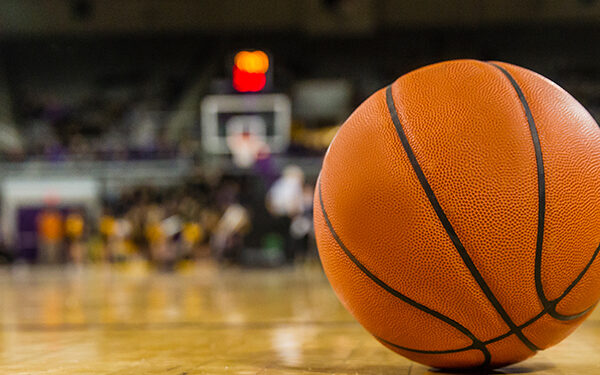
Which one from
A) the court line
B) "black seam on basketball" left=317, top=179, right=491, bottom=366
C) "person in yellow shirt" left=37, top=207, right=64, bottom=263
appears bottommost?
"person in yellow shirt" left=37, top=207, right=64, bottom=263

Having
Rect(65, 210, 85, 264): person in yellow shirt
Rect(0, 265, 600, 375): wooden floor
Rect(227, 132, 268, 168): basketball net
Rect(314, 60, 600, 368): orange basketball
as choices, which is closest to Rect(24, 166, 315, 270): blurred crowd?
Rect(65, 210, 85, 264): person in yellow shirt

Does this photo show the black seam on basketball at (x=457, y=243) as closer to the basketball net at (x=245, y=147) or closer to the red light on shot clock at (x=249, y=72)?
the red light on shot clock at (x=249, y=72)

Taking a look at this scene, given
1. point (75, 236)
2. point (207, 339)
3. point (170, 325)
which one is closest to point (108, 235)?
point (75, 236)

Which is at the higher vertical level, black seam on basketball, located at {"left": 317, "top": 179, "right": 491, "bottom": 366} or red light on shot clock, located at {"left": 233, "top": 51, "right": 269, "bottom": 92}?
red light on shot clock, located at {"left": 233, "top": 51, "right": 269, "bottom": 92}

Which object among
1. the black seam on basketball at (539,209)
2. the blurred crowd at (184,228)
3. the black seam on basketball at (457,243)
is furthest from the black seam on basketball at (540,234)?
the blurred crowd at (184,228)

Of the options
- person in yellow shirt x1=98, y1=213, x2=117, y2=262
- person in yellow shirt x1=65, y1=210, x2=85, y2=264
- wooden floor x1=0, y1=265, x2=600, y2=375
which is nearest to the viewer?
wooden floor x1=0, y1=265, x2=600, y2=375

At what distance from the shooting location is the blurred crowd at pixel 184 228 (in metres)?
13.5

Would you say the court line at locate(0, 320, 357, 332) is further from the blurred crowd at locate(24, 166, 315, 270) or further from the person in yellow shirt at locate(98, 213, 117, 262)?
the person in yellow shirt at locate(98, 213, 117, 262)

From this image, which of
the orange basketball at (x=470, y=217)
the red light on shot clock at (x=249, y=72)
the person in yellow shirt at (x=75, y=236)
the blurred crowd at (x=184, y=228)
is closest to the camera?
the orange basketball at (x=470, y=217)

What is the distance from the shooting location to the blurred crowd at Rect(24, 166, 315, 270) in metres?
13.5

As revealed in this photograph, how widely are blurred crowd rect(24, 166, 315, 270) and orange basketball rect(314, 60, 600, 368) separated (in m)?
9.64

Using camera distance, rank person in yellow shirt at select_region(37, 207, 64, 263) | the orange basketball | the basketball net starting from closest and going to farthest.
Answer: the orange basketball, the basketball net, person in yellow shirt at select_region(37, 207, 64, 263)

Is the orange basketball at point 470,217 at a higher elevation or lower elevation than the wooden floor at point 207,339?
higher

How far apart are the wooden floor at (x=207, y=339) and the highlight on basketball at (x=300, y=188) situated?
25 millimetres
